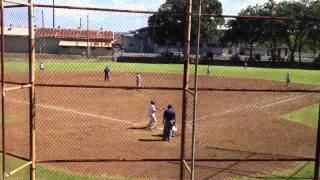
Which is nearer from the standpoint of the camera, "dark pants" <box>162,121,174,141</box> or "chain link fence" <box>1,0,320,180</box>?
"chain link fence" <box>1,0,320,180</box>

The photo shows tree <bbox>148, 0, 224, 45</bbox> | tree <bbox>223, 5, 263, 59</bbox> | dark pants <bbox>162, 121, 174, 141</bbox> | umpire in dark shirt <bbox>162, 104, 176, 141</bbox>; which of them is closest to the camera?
tree <bbox>148, 0, 224, 45</bbox>

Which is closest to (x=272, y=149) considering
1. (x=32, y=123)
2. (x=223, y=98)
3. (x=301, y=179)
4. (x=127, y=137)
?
(x=301, y=179)

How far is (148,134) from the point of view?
1797 centimetres

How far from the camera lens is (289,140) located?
691 inches

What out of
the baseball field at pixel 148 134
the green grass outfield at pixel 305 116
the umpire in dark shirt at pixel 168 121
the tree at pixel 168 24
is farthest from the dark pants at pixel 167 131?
the green grass outfield at pixel 305 116

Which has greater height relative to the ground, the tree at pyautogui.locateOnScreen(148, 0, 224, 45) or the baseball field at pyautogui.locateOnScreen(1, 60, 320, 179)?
the tree at pyautogui.locateOnScreen(148, 0, 224, 45)

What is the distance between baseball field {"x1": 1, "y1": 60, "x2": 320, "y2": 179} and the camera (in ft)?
41.4

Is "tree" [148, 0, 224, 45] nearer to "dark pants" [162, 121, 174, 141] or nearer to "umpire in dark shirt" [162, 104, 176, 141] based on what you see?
"umpire in dark shirt" [162, 104, 176, 141]

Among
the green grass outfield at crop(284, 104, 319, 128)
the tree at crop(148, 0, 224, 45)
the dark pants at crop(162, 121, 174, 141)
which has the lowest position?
the green grass outfield at crop(284, 104, 319, 128)

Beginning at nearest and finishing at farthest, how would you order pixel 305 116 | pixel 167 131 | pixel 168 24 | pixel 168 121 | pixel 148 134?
pixel 168 121 < pixel 167 131 < pixel 148 134 < pixel 305 116 < pixel 168 24

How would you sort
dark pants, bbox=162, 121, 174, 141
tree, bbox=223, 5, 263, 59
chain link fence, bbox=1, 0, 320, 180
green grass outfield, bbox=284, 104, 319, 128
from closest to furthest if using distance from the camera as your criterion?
chain link fence, bbox=1, 0, 320, 180 < dark pants, bbox=162, 121, 174, 141 < green grass outfield, bbox=284, 104, 319, 128 < tree, bbox=223, 5, 263, 59

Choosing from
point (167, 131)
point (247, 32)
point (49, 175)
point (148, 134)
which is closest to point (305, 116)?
point (247, 32)

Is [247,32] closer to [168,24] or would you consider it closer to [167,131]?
[168,24]

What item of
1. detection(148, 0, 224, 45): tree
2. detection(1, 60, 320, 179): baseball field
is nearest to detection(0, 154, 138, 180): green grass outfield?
detection(1, 60, 320, 179): baseball field
